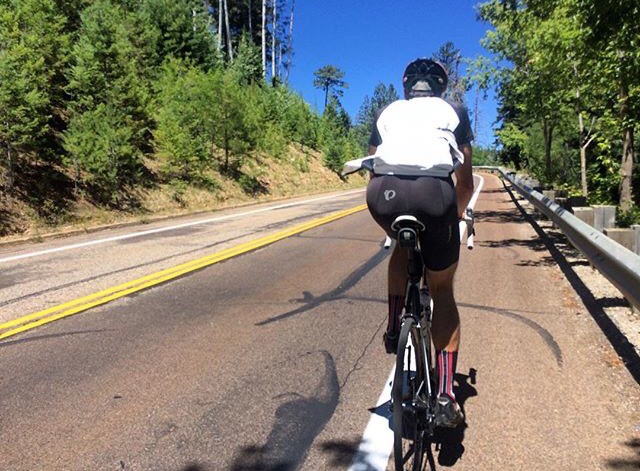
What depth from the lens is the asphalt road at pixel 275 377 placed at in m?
2.99

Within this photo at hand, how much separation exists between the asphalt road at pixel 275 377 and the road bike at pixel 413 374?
1.07ft

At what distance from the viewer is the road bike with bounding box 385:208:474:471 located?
2516mm

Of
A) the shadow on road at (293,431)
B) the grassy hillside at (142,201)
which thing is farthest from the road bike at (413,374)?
the grassy hillside at (142,201)

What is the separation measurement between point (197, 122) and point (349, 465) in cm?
1946

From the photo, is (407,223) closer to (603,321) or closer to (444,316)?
(444,316)

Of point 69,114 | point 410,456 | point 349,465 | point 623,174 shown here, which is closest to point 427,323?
point 410,456

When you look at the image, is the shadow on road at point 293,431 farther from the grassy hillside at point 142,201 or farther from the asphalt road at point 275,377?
the grassy hillside at point 142,201

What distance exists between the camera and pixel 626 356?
424 cm

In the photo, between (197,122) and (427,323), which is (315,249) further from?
(197,122)

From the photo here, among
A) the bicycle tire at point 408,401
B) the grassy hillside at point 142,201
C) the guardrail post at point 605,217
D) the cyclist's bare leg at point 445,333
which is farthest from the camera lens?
the grassy hillside at point 142,201

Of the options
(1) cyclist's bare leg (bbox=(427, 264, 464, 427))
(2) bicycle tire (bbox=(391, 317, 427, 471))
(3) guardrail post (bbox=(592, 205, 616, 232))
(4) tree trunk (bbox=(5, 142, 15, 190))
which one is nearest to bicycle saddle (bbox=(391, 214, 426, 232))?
(1) cyclist's bare leg (bbox=(427, 264, 464, 427))

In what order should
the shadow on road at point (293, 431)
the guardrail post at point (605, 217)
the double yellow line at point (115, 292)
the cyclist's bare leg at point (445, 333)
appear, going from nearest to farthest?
the cyclist's bare leg at point (445, 333)
the shadow on road at point (293, 431)
the double yellow line at point (115, 292)
the guardrail post at point (605, 217)

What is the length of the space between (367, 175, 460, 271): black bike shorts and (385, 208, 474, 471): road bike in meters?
0.05

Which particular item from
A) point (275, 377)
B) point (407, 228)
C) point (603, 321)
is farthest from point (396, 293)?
point (603, 321)
